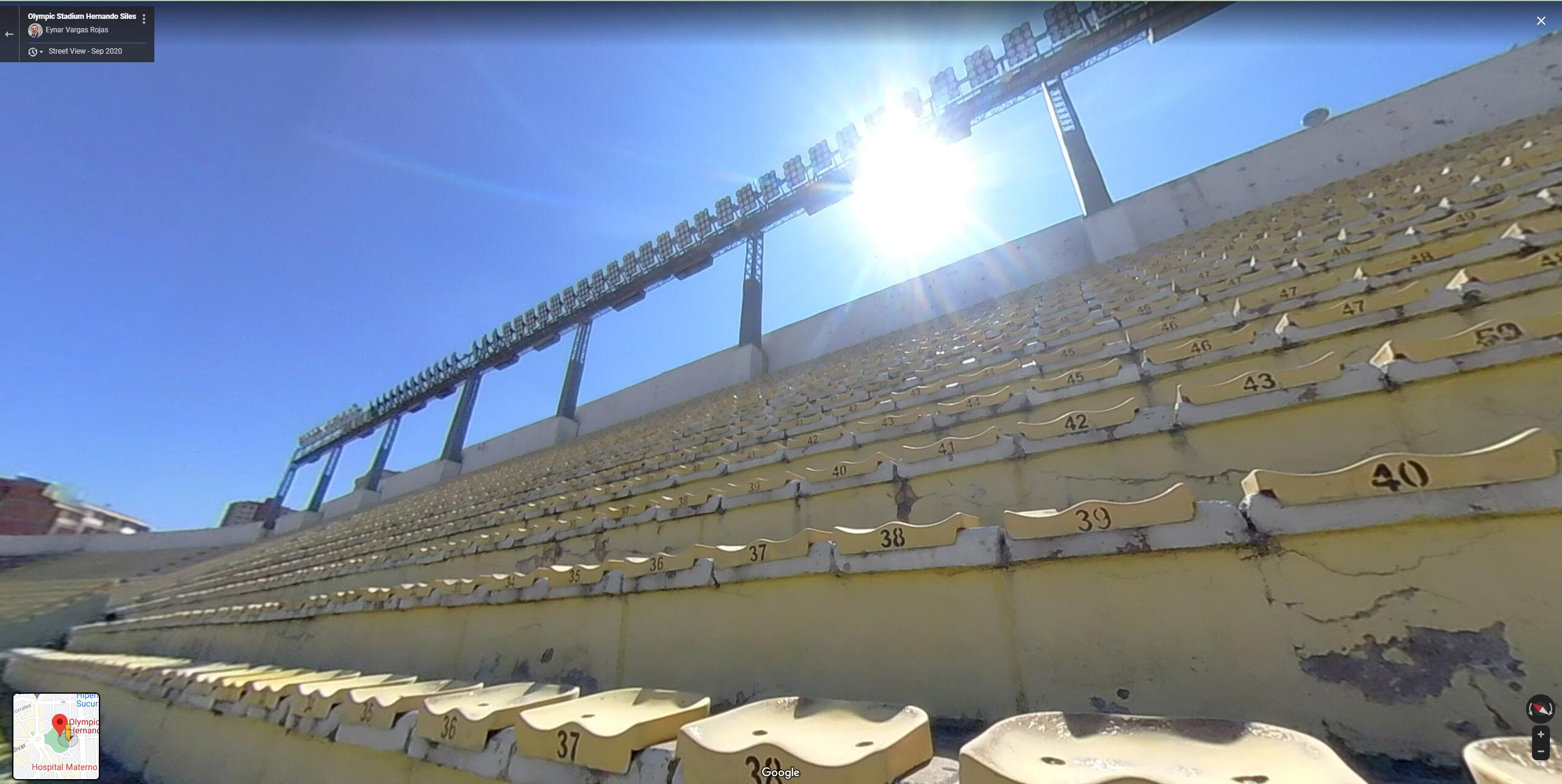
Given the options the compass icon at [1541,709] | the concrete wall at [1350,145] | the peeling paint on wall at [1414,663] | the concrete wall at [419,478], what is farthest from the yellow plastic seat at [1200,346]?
the concrete wall at [419,478]

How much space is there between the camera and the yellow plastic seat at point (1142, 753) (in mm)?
835

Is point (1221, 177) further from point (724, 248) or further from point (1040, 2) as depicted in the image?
point (724, 248)

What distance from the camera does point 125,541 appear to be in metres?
19.7

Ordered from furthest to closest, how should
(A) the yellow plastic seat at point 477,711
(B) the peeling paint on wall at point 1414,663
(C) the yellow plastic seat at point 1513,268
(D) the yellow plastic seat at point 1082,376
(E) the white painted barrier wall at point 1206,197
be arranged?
(E) the white painted barrier wall at point 1206,197 → (D) the yellow plastic seat at point 1082,376 → (C) the yellow plastic seat at point 1513,268 → (A) the yellow plastic seat at point 477,711 → (B) the peeling paint on wall at point 1414,663

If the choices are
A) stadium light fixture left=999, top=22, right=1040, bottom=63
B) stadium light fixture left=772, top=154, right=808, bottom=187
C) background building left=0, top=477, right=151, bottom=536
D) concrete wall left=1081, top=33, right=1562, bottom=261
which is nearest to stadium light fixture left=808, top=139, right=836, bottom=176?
stadium light fixture left=772, top=154, right=808, bottom=187

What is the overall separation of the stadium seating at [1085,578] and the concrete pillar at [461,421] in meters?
14.8

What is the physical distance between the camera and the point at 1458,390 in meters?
1.80

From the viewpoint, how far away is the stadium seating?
3.73 ft

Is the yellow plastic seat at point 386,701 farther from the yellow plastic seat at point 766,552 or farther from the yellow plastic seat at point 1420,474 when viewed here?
the yellow plastic seat at point 1420,474

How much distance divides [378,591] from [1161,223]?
35.3 ft

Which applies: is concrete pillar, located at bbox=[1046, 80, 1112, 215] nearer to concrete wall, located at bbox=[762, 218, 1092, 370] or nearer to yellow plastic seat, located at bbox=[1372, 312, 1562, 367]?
concrete wall, located at bbox=[762, 218, 1092, 370]

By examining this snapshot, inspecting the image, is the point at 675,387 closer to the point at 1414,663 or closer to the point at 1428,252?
the point at 1428,252

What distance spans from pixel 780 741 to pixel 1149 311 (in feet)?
14.8

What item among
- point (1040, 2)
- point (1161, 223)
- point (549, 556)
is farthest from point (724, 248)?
point (549, 556)
